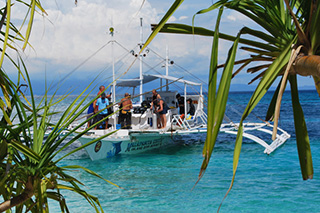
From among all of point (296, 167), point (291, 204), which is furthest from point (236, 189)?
point (296, 167)

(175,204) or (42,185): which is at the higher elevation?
(42,185)

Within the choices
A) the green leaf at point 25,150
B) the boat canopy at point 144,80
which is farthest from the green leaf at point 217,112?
the boat canopy at point 144,80

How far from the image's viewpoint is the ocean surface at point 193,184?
9.23 meters

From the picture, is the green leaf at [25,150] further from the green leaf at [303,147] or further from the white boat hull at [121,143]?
the white boat hull at [121,143]

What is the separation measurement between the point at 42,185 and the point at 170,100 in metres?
16.0

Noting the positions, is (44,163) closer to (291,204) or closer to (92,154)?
(291,204)

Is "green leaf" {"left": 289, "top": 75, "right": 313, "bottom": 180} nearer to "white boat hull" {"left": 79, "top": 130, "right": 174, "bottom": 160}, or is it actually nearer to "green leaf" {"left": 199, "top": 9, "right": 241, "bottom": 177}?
"green leaf" {"left": 199, "top": 9, "right": 241, "bottom": 177}

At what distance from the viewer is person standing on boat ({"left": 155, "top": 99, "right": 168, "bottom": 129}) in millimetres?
14547

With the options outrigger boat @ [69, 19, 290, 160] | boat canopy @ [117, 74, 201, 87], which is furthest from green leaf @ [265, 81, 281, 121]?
boat canopy @ [117, 74, 201, 87]

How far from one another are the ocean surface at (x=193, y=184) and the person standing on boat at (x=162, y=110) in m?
1.51

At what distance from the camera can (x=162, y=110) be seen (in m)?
14.9

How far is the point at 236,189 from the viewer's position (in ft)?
34.8

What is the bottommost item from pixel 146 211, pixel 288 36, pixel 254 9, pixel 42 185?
pixel 146 211

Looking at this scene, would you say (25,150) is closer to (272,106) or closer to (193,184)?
(272,106)
